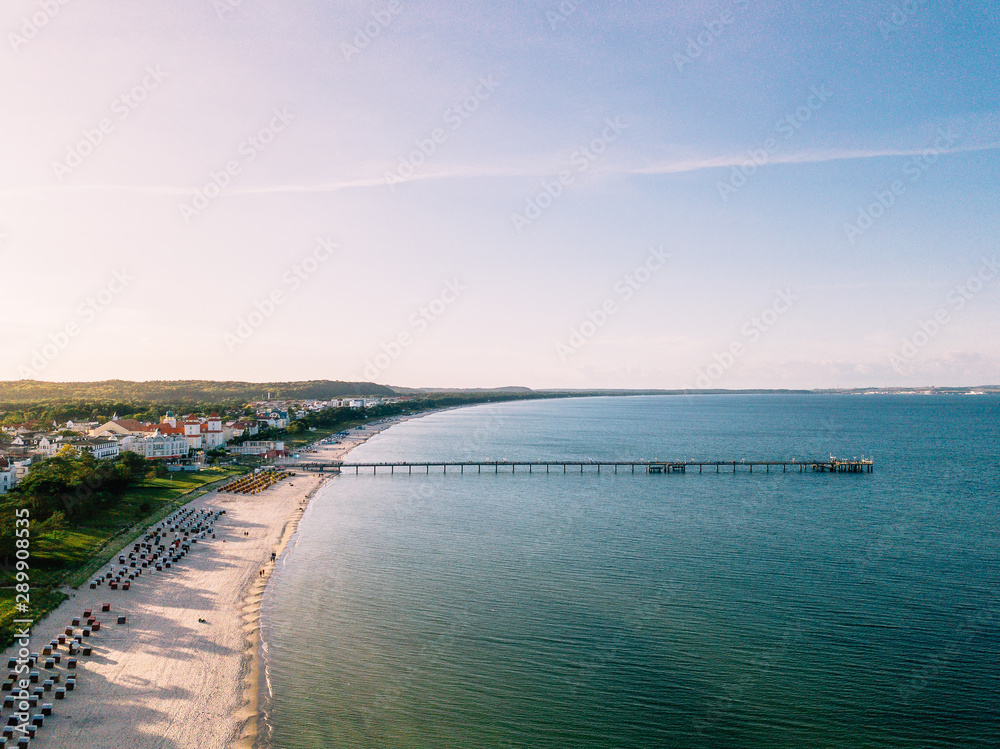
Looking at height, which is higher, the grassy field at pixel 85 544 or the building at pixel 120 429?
the building at pixel 120 429

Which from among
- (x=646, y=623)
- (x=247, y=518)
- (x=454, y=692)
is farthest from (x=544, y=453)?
(x=454, y=692)

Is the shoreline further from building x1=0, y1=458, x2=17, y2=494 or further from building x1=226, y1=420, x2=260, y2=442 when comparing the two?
building x1=226, y1=420, x2=260, y2=442

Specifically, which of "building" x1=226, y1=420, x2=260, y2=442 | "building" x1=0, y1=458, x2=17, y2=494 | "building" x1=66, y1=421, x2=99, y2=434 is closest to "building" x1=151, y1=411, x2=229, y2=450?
"building" x1=226, y1=420, x2=260, y2=442

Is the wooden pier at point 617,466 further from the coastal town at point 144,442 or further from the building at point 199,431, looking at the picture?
the building at point 199,431

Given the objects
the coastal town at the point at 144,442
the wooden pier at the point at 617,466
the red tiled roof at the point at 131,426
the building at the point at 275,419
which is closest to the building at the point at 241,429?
the coastal town at the point at 144,442

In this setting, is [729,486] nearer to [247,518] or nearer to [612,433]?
[247,518]

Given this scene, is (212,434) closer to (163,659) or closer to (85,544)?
(85,544)

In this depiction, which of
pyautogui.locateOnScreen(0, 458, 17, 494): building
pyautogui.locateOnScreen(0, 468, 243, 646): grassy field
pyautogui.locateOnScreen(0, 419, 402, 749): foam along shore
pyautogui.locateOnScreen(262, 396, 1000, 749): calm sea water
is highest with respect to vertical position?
pyautogui.locateOnScreen(0, 458, 17, 494): building
